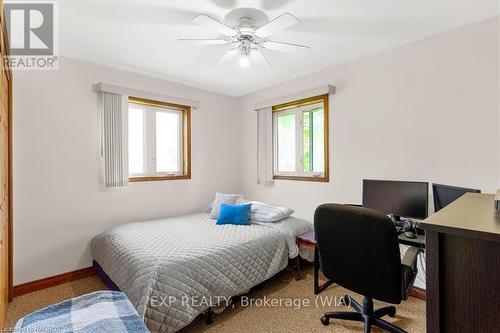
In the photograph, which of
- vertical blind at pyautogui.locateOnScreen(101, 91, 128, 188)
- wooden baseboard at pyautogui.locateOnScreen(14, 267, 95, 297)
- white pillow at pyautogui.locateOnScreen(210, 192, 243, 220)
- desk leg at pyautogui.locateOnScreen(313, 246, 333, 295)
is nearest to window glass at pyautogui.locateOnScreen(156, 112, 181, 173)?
vertical blind at pyautogui.locateOnScreen(101, 91, 128, 188)

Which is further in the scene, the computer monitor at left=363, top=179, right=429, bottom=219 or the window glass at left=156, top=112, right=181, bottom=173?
the window glass at left=156, top=112, right=181, bottom=173

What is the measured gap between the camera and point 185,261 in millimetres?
1907

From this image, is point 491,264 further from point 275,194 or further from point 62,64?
point 62,64

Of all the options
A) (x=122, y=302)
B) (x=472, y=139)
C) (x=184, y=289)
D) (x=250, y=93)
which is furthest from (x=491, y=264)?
(x=250, y=93)

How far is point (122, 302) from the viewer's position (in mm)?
1334

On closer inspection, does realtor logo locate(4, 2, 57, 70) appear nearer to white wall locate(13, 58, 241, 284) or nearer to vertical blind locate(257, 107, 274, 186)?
white wall locate(13, 58, 241, 284)

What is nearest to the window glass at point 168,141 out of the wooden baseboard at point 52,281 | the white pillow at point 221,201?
the white pillow at point 221,201

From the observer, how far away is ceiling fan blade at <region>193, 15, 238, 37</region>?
5.66 feet

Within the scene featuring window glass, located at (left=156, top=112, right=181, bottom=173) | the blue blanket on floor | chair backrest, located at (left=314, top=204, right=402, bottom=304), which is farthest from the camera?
window glass, located at (left=156, top=112, right=181, bottom=173)

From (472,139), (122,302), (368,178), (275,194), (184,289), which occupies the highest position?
(472,139)

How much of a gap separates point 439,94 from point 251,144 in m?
2.49

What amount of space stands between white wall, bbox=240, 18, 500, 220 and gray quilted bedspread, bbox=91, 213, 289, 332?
44.0 inches

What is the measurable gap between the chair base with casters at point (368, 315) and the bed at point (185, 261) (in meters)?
0.71

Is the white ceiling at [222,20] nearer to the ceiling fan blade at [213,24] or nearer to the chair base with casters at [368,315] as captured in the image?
the ceiling fan blade at [213,24]
